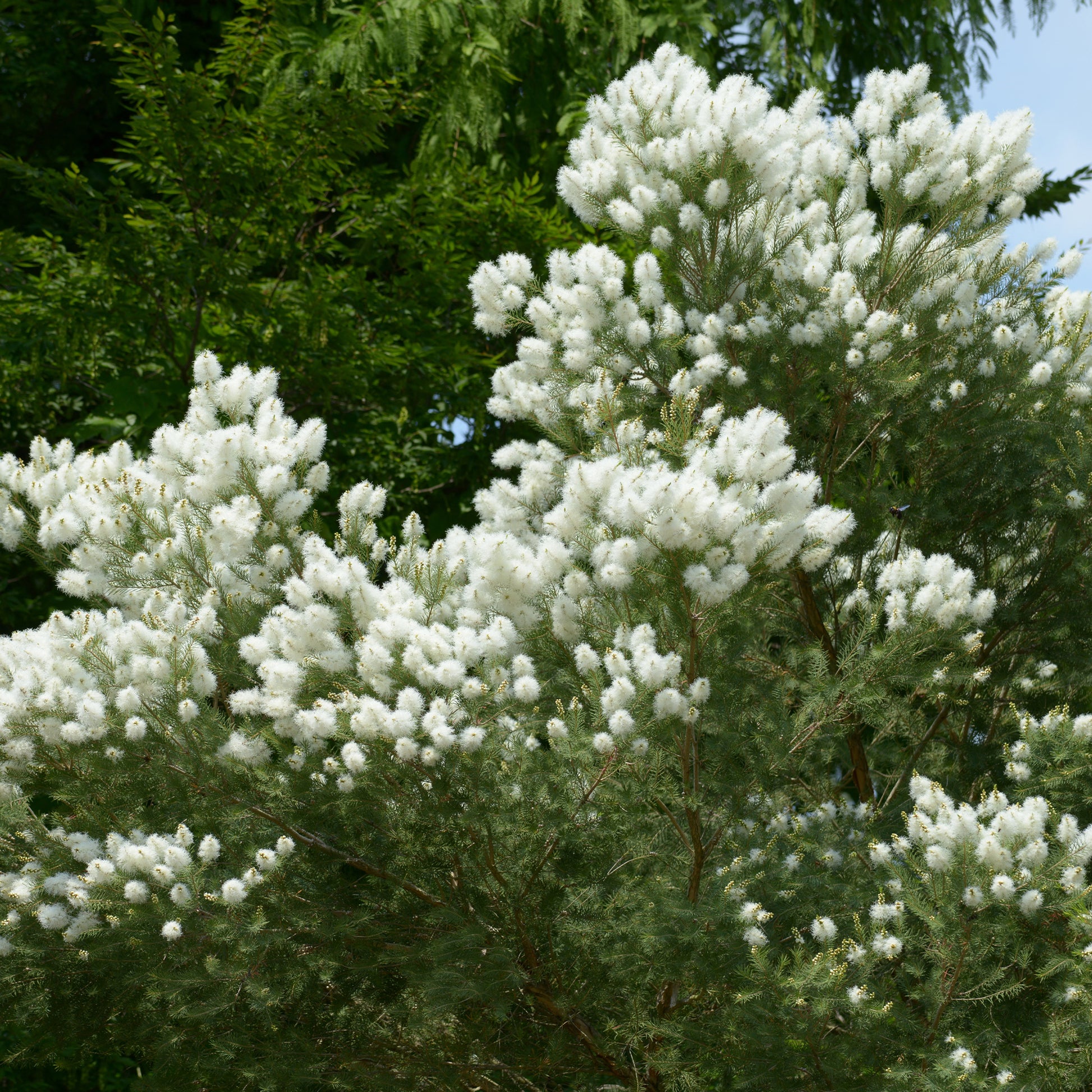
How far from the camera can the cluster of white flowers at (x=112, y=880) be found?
298 cm

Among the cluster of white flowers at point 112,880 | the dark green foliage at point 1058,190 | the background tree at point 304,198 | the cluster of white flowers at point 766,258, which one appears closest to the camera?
the cluster of white flowers at point 112,880

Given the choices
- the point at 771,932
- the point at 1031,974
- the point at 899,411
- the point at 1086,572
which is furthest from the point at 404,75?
the point at 1031,974

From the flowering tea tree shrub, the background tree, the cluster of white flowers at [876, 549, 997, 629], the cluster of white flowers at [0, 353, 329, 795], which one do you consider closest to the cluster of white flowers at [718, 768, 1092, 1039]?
the flowering tea tree shrub

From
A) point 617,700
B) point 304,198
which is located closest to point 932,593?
point 617,700

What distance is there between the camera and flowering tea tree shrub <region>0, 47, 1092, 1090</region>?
3.06 metres

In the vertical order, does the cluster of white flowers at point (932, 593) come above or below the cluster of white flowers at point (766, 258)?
below

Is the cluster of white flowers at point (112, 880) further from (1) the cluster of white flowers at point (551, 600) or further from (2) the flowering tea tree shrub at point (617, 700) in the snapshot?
(1) the cluster of white flowers at point (551, 600)

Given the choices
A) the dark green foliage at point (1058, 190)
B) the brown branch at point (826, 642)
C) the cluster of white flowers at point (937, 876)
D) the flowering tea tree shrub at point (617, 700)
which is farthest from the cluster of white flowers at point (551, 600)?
the dark green foliage at point (1058, 190)

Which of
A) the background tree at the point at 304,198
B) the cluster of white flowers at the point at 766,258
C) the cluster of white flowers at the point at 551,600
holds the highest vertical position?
the background tree at the point at 304,198

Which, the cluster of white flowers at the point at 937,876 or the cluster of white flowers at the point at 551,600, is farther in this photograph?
the cluster of white flowers at the point at 937,876

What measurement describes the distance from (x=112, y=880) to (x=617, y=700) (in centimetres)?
144

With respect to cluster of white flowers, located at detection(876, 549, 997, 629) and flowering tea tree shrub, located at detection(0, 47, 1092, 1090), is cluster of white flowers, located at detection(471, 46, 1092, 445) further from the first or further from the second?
cluster of white flowers, located at detection(876, 549, 997, 629)

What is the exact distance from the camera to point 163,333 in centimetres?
627

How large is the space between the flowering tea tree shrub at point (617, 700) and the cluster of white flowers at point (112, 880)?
0.06 feet
